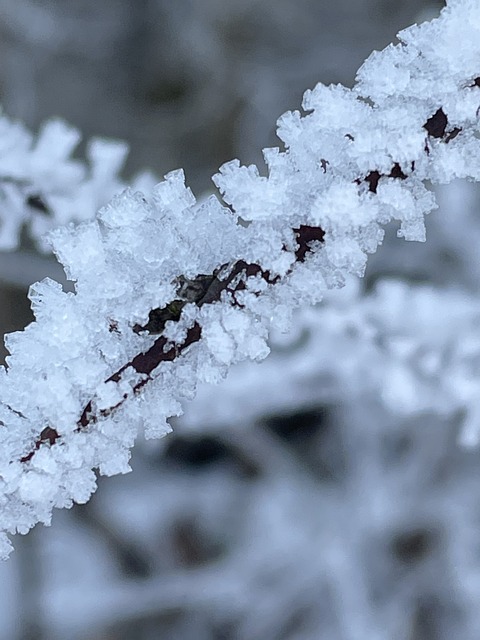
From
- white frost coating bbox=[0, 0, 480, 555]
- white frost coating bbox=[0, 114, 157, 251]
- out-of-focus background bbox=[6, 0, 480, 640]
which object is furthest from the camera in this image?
out-of-focus background bbox=[6, 0, 480, 640]

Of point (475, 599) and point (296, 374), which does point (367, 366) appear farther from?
point (475, 599)

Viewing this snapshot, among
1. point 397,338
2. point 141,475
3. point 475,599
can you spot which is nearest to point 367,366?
point 397,338

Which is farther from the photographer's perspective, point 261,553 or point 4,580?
point 4,580

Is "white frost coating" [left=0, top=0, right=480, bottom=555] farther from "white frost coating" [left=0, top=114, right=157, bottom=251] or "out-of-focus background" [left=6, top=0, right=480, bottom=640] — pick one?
"out-of-focus background" [left=6, top=0, right=480, bottom=640]

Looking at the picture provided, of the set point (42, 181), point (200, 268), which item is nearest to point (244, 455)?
point (42, 181)

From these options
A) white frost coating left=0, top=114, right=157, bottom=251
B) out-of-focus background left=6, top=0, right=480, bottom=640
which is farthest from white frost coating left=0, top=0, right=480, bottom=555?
out-of-focus background left=6, top=0, right=480, bottom=640

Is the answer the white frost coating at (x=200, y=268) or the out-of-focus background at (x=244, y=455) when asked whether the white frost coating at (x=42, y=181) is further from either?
the out-of-focus background at (x=244, y=455)

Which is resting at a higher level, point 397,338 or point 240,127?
point 240,127

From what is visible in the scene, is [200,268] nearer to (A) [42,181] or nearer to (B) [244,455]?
(A) [42,181]
